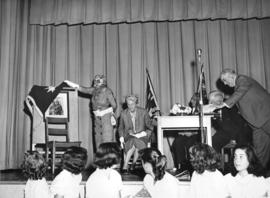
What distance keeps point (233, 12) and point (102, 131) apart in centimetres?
326

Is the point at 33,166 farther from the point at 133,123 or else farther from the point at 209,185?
the point at 133,123

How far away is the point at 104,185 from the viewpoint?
2811 millimetres

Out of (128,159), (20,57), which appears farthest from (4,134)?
(128,159)

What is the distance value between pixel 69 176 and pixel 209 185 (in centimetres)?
118

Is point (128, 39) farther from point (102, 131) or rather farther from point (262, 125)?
point (262, 125)

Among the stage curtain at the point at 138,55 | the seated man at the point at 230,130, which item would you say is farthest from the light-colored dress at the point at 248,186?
the stage curtain at the point at 138,55

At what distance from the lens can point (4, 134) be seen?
5.82 metres

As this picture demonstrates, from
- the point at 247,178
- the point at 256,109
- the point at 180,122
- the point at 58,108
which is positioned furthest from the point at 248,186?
the point at 58,108

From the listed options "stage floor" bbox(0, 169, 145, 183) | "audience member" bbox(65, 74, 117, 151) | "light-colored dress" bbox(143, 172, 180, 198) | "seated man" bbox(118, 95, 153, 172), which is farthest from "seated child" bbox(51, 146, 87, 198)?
"audience member" bbox(65, 74, 117, 151)

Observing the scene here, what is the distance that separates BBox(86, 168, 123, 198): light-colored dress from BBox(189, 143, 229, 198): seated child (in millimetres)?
667

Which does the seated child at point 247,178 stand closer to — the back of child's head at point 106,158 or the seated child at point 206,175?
the seated child at point 206,175

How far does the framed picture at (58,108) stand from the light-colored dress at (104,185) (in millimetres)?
2980

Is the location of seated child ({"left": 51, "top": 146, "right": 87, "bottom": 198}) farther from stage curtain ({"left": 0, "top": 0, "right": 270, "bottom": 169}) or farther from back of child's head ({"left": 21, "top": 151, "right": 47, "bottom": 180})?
stage curtain ({"left": 0, "top": 0, "right": 270, "bottom": 169})

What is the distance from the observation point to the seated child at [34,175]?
9.82 ft
